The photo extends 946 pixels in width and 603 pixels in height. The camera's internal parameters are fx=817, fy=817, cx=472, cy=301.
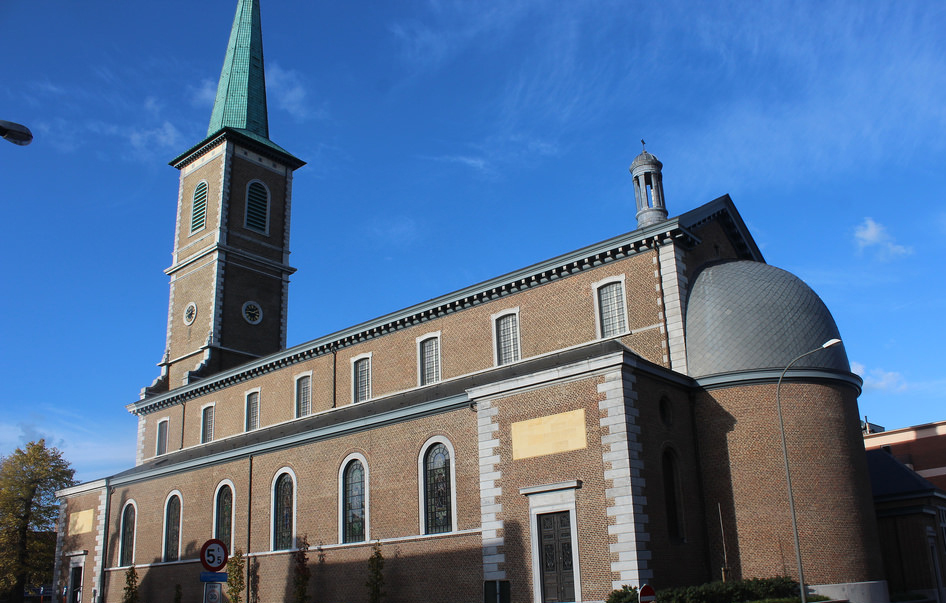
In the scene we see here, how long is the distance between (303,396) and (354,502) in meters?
8.93

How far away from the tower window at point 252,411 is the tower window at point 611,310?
18.9 meters

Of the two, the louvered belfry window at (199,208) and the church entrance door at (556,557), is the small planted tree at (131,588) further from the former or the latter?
the church entrance door at (556,557)

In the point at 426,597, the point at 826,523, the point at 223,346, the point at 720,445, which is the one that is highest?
the point at 223,346

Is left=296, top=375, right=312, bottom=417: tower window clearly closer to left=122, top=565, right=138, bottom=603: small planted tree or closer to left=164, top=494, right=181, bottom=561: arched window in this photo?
left=164, top=494, right=181, bottom=561: arched window

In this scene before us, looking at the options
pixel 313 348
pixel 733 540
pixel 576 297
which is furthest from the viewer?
pixel 313 348

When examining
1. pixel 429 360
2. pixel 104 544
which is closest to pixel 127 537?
pixel 104 544

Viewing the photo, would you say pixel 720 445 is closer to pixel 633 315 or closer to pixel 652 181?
pixel 633 315

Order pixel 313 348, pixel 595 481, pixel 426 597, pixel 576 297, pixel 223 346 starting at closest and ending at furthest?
pixel 595 481
pixel 426 597
pixel 576 297
pixel 313 348
pixel 223 346

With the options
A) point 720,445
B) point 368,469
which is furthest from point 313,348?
point 720,445

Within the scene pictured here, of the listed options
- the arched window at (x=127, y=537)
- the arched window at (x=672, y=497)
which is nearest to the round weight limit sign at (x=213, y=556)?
the arched window at (x=672, y=497)

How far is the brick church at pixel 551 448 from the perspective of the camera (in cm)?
2169

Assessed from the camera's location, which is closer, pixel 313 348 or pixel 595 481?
pixel 595 481

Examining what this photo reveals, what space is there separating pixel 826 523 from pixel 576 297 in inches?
400

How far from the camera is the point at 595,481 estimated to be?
21125mm
